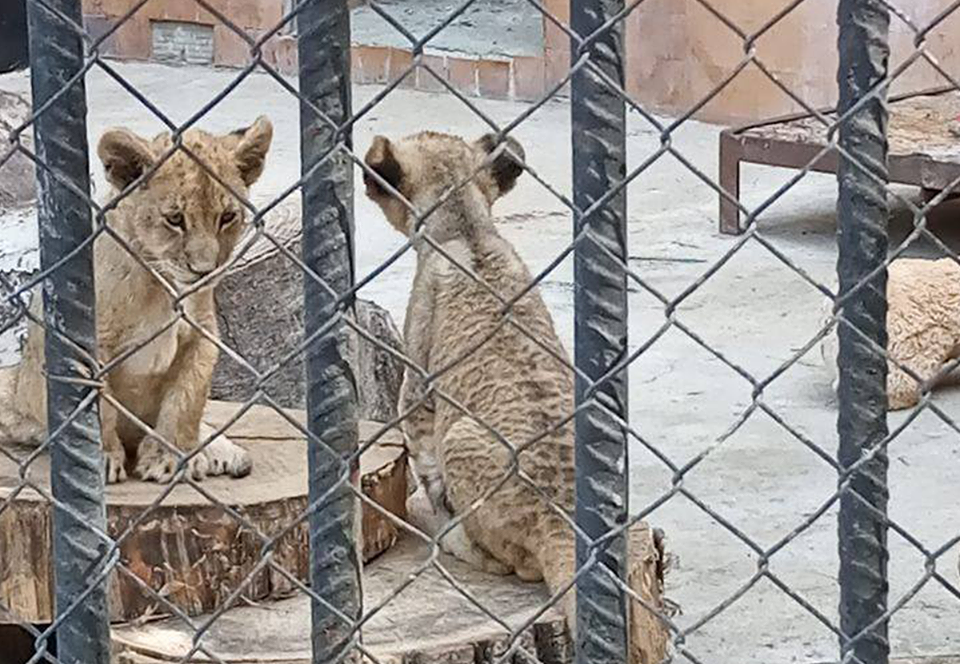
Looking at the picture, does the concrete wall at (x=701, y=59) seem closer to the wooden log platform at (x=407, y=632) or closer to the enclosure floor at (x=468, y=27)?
the enclosure floor at (x=468, y=27)

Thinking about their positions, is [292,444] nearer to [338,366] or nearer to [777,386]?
[338,366]

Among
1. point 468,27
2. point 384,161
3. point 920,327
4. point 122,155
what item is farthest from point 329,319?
point 468,27

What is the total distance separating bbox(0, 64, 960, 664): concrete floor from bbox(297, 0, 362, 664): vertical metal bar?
52cm

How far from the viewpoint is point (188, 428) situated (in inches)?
173

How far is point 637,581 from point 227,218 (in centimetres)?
112

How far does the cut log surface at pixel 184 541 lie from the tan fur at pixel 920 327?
8.77 feet

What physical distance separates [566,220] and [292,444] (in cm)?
460

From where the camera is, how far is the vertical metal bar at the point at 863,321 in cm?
250

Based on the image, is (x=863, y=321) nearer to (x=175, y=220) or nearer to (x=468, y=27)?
(x=175, y=220)

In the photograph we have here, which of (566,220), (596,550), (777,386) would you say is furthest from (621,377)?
(566,220)

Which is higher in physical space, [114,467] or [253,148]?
[253,148]

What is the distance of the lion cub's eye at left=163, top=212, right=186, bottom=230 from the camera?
405 centimetres

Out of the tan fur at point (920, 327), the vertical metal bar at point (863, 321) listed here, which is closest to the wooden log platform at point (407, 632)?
the vertical metal bar at point (863, 321)

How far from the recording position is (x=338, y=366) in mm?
2539
